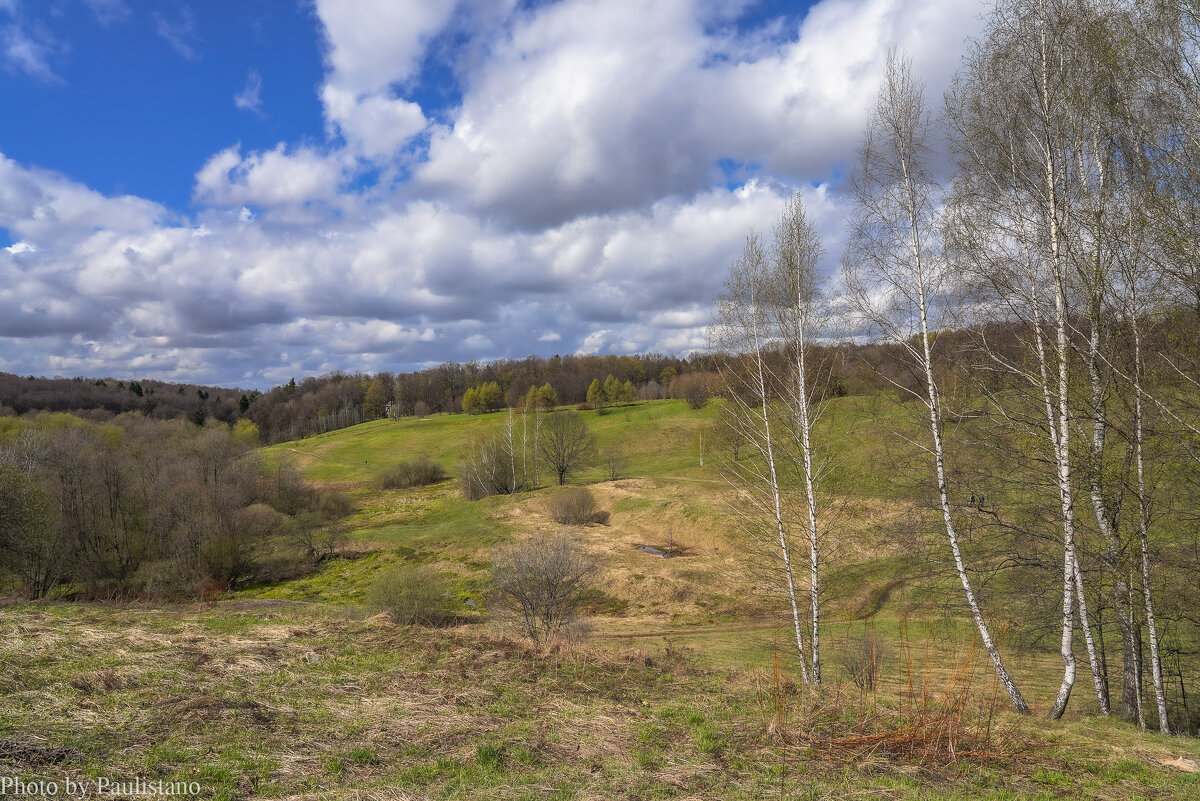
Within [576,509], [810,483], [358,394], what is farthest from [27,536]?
[358,394]

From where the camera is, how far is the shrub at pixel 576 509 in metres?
47.5

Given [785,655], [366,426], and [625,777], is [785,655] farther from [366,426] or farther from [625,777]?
[366,426]

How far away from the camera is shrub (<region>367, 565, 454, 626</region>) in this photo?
22.6 m

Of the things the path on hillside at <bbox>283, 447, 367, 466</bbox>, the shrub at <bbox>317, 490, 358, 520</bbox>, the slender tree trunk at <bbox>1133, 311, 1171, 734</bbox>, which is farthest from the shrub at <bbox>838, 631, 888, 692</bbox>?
the path on hillside at <bbox>283, 447, 367, 466</bbox>

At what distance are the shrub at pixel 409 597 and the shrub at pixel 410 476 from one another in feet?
167

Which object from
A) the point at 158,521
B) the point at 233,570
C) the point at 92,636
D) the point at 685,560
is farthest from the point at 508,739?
the point at 158,521

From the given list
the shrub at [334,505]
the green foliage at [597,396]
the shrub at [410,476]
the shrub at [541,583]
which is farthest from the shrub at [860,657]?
the green foliage at [597,396]

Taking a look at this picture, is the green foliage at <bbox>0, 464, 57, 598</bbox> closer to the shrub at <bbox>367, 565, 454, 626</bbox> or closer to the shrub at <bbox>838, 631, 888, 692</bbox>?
the shrub at <bbox>367, 565, 454, 626</bbox>

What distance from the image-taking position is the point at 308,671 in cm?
950

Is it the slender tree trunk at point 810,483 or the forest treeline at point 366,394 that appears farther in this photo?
the forest treeline at point 366,394

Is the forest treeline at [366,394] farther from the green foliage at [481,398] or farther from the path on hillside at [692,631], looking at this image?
the path on hillside at [692,631]

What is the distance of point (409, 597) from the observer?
2323 centimetres

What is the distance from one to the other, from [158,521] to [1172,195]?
5031 cm

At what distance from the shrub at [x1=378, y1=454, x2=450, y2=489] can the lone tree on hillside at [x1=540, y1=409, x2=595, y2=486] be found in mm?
19704
